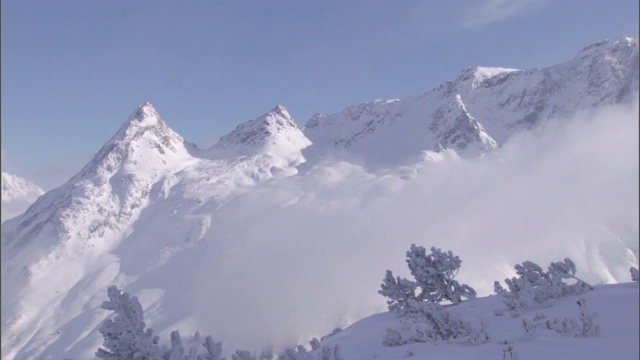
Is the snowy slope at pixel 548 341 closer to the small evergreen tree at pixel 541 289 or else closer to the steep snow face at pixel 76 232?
the small evergreen tree at pixel 541 289

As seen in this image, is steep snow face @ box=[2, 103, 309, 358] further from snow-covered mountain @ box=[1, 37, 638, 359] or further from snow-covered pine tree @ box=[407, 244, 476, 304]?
snow-covered pine tree @ box=[407, 244, 476, 304]

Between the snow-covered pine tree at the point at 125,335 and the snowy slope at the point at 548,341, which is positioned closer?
the snowy slope at the point at 548,341

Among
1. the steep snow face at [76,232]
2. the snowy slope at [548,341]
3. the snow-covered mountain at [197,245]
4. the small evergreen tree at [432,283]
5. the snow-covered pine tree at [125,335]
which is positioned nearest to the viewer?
the snowy slope at [548,341]

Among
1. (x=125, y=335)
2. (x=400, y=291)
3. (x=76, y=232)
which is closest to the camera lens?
(x=125, y=335)

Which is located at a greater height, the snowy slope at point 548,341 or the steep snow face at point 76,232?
the steep snow face at point 76,232

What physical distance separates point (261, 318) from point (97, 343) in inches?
1467

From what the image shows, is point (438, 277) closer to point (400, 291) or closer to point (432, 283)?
point (432, 283)

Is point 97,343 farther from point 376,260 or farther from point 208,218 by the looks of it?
point 376,260

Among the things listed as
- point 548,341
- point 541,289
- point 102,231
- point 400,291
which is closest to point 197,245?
point 102,231

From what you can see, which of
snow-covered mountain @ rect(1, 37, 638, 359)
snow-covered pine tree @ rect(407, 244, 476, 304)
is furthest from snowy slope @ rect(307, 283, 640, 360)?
snow-covered mountain @ rect(1, 37, 638, 359)

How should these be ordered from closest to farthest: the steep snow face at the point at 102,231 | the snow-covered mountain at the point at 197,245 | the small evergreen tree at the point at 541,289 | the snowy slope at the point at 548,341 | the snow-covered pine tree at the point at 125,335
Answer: the snowy slope at the point at 548,341 < the snow-covered pine tree at the point at 125,335 < the small evergreen tree at the point at 541,289 < the snow-covered mountain at the point at 197,245 < the steep snow face at the point at 102,231

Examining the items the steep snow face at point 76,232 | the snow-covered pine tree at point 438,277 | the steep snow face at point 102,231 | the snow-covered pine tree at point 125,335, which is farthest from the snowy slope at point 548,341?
the steep snow face at point 76,232

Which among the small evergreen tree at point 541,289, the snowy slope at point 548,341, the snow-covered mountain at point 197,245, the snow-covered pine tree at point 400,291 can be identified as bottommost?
the snowy slope at point 548,341

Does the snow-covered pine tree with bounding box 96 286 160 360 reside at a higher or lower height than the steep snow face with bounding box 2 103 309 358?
lower
